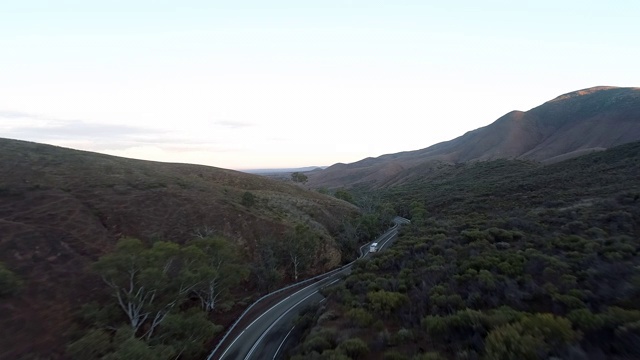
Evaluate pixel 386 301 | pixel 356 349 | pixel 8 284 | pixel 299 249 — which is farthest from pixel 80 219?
pixel 356 349

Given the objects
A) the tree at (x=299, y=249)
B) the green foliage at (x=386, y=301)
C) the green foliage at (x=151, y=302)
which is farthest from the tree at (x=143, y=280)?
the tree at (x=299, y=249)

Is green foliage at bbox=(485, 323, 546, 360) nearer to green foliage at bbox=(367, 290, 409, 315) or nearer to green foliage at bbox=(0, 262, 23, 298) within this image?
green foliage at bbox=(367, 290, 409, 315)

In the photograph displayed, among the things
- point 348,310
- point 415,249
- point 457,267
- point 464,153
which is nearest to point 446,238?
point 415,249

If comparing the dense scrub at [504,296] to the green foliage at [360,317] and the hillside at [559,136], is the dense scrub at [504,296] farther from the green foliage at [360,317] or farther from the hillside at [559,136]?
the hillside at [559,136]

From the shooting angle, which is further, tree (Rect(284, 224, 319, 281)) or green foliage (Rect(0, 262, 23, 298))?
tree (Rect(284, 224, 319, 281))

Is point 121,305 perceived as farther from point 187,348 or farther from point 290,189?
point 290,189

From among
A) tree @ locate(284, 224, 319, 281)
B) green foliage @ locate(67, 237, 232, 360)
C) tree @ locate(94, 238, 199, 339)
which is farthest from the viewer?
tree @ locate(284, 224, 319, 281)

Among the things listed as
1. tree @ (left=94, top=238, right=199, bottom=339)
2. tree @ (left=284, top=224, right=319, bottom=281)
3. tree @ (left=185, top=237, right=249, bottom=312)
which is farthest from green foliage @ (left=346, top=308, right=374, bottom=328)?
tree @ (left=284, top=224, right=319, bottom=281)

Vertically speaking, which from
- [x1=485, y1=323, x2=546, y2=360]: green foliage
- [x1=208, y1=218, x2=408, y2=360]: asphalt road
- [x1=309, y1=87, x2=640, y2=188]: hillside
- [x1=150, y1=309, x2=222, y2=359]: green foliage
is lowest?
[x1=208, y1=218, x2=408, y2=360]: asphalt road
